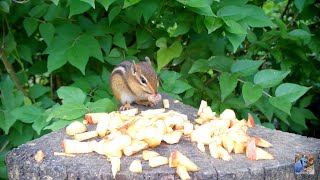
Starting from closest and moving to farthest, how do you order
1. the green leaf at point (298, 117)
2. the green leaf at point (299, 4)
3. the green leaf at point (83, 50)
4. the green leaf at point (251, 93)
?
the green leaf at point (251, 93), the green leaf at point (83, 50), the green leaf at point (299, 4), the green leaf at point (298, 117)

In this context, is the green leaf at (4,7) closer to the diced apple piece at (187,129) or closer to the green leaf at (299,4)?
the diced apple piece at (187,129)

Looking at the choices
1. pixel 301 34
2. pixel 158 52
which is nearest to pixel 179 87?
pixel 158 52

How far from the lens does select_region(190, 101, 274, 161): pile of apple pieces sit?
2.41 metres

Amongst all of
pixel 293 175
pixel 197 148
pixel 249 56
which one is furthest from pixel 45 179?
pixel 249 56

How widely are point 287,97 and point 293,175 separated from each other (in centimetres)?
85

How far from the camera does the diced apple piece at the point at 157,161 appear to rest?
2.27 meters

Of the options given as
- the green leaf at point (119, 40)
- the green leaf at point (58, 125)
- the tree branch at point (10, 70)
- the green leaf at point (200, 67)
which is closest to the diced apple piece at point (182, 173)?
the green leaf at point (58, 125)

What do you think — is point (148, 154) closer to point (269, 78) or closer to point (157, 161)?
point (157, 161)

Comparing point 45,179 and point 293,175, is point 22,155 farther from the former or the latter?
point 293,175

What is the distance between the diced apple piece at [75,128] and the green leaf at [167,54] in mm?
1047

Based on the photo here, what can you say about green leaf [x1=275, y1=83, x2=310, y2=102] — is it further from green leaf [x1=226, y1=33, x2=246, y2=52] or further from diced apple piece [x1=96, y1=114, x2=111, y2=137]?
diced apple piece [x1=96, y1=114, x2=111, y2=137]

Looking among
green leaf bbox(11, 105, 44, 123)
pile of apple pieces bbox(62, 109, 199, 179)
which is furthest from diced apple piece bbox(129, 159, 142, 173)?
green leaf bbox(11, 105, 44, 123)

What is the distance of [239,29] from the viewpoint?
10.6ft

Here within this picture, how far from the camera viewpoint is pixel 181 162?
87.7 inches
